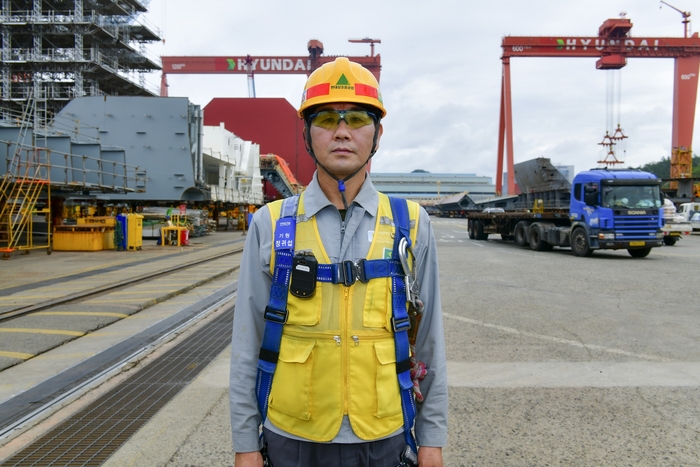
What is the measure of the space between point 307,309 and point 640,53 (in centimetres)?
5187

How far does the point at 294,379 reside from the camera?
1816mm

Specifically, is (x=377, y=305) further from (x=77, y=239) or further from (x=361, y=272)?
(x=77, y=239)

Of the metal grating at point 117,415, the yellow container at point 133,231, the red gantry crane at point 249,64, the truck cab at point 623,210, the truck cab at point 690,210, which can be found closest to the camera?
the metal grating at point 117,415

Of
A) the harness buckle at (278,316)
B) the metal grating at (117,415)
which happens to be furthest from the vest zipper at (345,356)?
the metal grating at (117,415)

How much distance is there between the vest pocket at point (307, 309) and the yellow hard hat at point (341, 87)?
0.71 meters

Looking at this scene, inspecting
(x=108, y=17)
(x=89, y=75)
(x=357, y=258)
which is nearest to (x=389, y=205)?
(x=357, y=258)

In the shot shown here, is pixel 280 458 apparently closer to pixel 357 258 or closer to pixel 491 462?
pixel 357 258

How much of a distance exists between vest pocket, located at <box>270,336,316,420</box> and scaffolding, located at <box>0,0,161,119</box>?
172 ft

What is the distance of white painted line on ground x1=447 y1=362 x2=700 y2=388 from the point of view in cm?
475

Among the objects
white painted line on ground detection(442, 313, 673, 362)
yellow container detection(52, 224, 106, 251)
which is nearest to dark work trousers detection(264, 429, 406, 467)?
white painted line on ground detection(442, 313, 673, 362)

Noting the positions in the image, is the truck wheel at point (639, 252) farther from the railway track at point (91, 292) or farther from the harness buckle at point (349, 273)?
the harness buckle at point (349, 273)

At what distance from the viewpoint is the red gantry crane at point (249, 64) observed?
5697 cm

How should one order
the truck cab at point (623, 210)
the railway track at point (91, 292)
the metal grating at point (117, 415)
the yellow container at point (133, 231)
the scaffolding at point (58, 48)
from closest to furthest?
the metal grating at point (117, 415)
the railway track at point (91, 292)
the truck cab at point (623, 210)
the yellow container at point (133, 231)
the scaffolding at point (58, 48)

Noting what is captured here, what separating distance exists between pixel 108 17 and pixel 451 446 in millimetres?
58597
